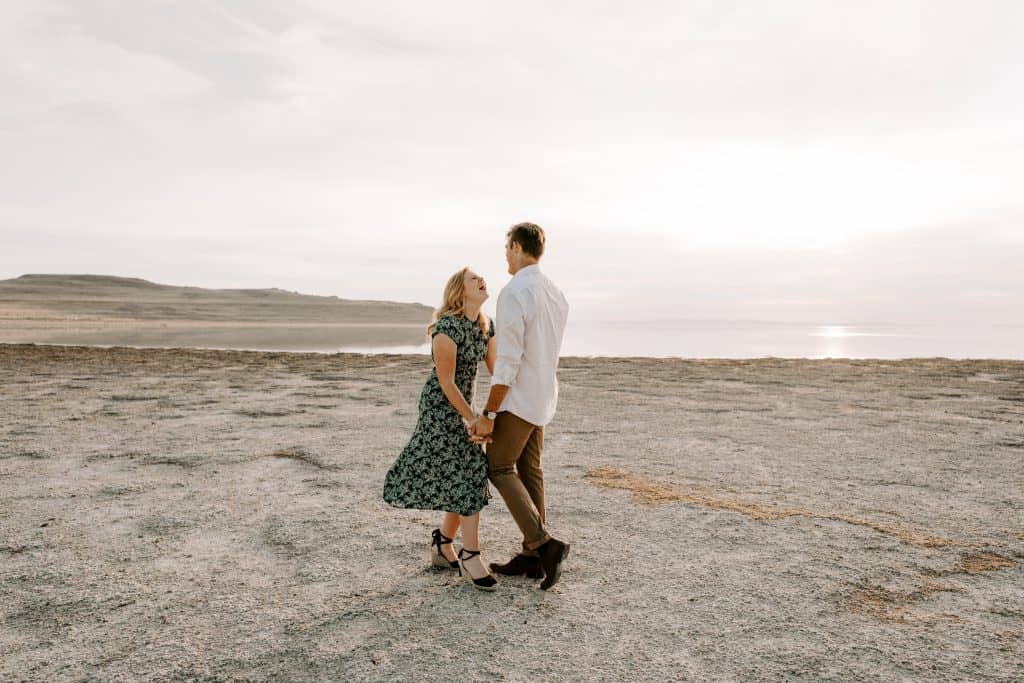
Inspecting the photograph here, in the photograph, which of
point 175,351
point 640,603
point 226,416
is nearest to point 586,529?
point 640,603

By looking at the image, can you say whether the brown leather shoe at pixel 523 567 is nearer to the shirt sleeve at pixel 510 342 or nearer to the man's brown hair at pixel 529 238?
the shirt sleeve at pixel 510 342

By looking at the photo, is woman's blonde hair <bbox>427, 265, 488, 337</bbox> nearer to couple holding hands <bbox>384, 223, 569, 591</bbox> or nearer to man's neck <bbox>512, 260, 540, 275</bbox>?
couple holding hands <bbox>384, 223, 569, 591</bbox>

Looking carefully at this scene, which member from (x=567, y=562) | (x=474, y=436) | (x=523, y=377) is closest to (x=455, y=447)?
(x=474, y=436)

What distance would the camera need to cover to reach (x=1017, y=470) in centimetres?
614

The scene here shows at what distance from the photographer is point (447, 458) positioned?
11.9 ft

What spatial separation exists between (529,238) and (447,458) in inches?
49.3

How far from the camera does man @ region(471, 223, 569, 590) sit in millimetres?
3324

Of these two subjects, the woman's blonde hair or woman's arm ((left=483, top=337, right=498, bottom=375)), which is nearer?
the woman's blonde hair

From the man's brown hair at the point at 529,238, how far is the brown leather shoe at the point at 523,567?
65.8 inches

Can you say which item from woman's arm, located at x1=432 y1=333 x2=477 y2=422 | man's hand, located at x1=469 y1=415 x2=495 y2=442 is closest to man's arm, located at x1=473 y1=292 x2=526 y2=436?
man's hand, located at x1=469 y1=415 x2=495 y2=442

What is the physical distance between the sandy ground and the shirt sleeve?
1.18 meters

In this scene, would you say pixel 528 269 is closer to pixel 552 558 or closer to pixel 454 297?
pixel 454 297

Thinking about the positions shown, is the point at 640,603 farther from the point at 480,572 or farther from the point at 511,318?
the point at 511,318

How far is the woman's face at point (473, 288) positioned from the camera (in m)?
3.56
